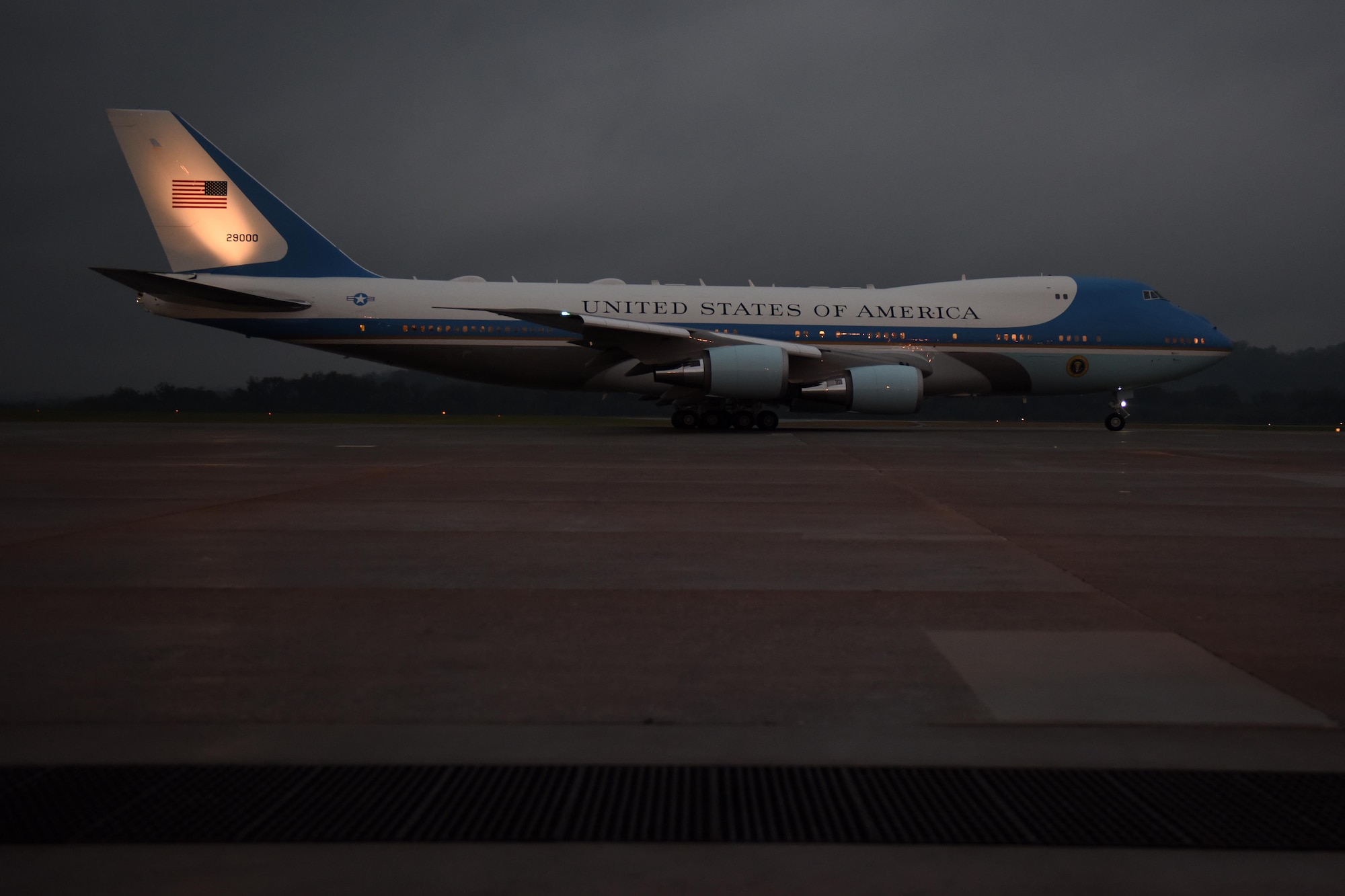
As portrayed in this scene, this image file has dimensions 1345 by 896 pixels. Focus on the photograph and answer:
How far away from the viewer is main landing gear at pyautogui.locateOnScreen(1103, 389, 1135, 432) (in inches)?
1017

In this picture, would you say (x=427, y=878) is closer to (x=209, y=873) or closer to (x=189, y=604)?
(x=209, y=873)

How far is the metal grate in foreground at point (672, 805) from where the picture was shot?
2189 millimetres

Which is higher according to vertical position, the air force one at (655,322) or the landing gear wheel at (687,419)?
the air force one at (655,322)

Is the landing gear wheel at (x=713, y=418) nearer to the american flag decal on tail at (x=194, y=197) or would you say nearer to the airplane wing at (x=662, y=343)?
the airplane wing at (x=662, y=343)

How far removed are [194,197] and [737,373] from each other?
14961 millimetres

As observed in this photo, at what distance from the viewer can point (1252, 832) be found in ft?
7.27

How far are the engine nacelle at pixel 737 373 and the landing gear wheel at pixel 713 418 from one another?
2.10 m

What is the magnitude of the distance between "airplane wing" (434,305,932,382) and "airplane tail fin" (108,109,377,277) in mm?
4338

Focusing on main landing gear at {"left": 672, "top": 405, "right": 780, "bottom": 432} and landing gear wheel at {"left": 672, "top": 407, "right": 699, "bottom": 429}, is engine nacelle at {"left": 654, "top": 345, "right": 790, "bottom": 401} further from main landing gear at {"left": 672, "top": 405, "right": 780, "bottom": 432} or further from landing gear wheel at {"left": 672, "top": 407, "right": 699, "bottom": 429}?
landing gear wheel at {"left": 672, "top": 407, "right": 699, "bottom": 429}

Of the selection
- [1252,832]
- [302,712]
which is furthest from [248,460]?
[1252,832]

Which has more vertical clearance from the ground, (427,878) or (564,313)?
(564,313)

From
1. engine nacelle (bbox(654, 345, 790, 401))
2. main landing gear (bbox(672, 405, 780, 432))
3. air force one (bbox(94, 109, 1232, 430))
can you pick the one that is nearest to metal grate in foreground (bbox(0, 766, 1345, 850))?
engine nacelle (bbox(654, 345, 790, 401))

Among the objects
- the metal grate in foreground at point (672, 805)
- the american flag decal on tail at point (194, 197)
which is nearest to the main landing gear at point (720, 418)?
the american flag decal on tail at point (194, 197)

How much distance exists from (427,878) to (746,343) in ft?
69.1
